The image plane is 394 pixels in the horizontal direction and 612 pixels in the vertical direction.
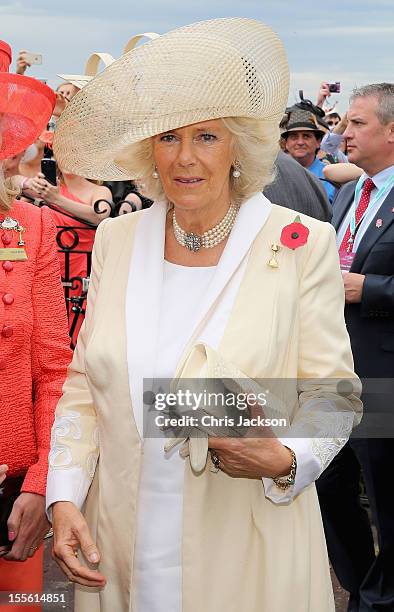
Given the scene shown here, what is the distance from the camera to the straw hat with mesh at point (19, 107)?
247cm

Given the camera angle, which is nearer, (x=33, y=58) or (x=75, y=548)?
(x=75, y=548)

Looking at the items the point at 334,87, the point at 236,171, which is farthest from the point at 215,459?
the point at 334,87

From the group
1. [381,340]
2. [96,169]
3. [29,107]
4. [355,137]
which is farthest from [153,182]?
[355,137]

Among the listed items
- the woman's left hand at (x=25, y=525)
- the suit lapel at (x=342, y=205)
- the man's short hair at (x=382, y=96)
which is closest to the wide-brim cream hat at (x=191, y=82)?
the woman's left hand at (x=25, y=525)

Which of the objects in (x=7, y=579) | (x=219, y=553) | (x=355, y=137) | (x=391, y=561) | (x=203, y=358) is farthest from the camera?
(x=355, y=137)

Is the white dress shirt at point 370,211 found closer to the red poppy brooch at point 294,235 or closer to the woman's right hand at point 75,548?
the red poppy brooch at point 294,235

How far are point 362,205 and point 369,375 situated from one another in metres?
0.85

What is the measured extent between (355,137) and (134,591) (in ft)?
9.66

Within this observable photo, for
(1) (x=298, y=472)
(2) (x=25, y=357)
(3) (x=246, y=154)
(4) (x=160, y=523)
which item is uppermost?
(3) (x=246, y=154)

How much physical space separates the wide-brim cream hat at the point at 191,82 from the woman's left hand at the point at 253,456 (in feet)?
2.67

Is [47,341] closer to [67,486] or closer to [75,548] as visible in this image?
[67,486]

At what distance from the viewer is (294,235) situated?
7.39 feet

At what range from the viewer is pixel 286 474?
6.79 ft

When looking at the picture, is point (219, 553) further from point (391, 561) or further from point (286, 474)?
point (391, 561)
